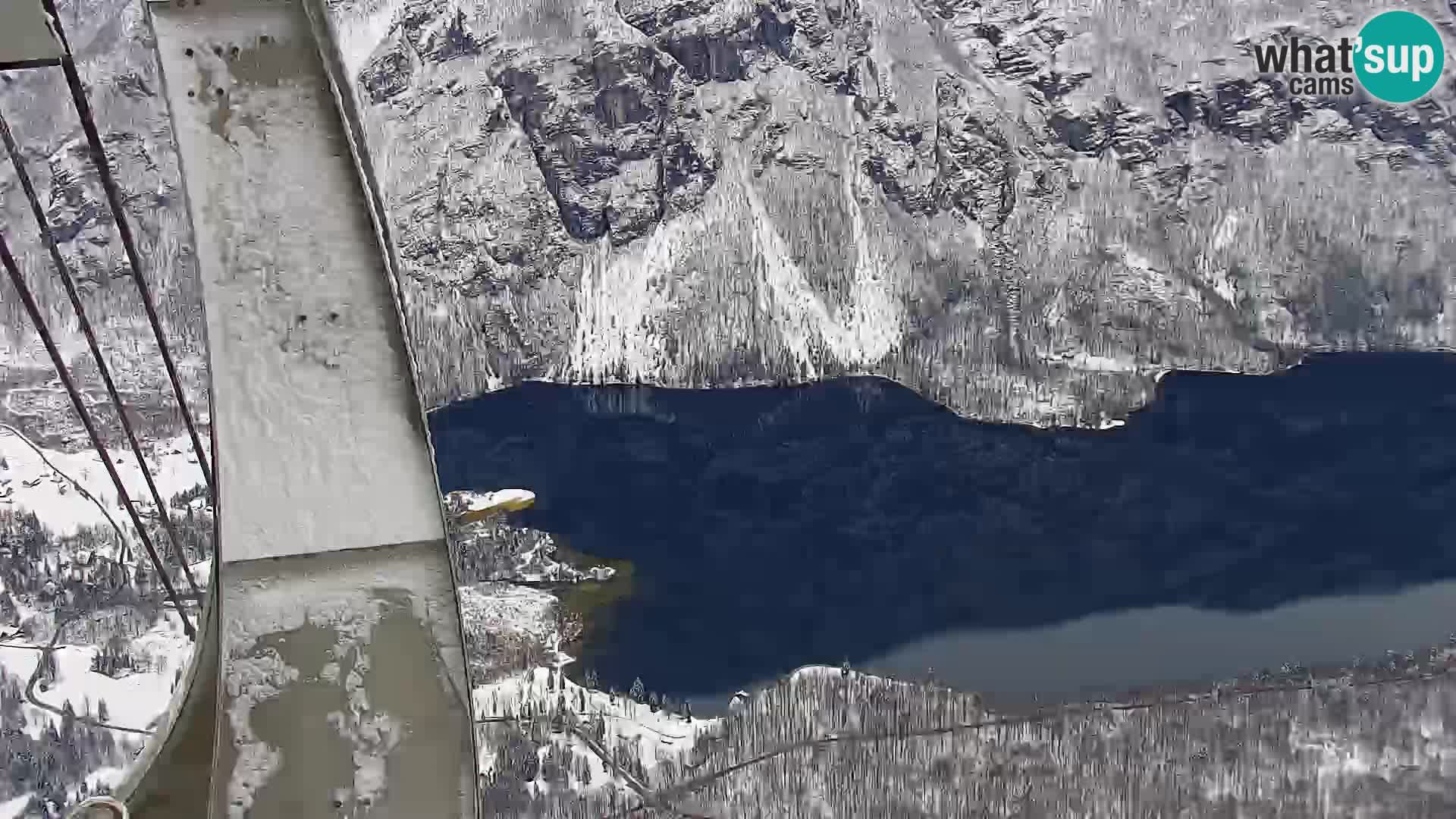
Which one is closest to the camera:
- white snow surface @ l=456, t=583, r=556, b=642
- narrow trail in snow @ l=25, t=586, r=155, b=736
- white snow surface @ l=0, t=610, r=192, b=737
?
narrow trail in snow @ l=25, t=586, r=155, b=736

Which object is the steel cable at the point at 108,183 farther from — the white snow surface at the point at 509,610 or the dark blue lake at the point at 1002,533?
the white snow surface at the point at 509,610

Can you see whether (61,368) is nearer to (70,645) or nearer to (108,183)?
(108,183)

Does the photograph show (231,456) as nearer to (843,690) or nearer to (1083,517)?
(843,690)

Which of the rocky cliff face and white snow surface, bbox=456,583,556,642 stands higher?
the rocky cliff face

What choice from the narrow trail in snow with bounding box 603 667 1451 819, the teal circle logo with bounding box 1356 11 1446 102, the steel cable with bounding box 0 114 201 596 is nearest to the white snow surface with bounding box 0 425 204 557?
the narrow trail in snow with bounding box 603 667 1451 819

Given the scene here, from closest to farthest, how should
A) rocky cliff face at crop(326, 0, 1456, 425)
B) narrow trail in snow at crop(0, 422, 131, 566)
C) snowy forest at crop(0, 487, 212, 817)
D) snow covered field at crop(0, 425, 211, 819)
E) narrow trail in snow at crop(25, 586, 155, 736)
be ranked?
snowy forest at crop(0, 487, 212, 817) < narrow trail in snow at crop(25, 586, 155, 736) < snow covered field at crop(0, 425, 211, 819) < narrow trail in snow at crop(0, 422, 131, 566) < rocky cliff face at crop(326, 0, 1456, 425)

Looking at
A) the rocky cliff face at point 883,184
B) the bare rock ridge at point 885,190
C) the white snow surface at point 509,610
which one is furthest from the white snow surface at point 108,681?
the rocky cliff face at point 883,184

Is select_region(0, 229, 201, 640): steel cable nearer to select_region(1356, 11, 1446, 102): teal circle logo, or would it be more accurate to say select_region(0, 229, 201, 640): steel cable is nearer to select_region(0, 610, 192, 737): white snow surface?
select_region(0, 610, 192, 737): white snow surface
